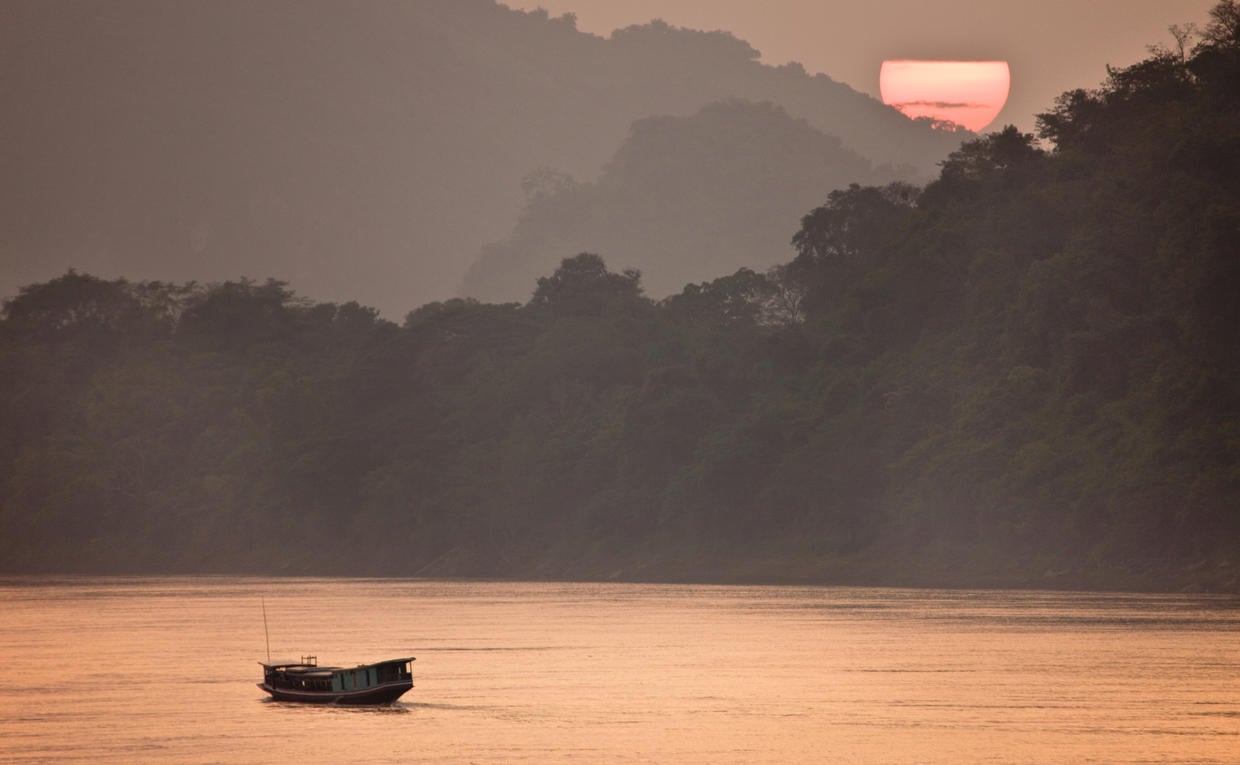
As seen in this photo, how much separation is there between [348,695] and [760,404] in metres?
64.1

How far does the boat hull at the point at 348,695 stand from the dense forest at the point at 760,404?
42417 mm

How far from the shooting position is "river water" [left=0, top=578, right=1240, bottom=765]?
119ft

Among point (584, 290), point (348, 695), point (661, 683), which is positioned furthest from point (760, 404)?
point (348, 695)

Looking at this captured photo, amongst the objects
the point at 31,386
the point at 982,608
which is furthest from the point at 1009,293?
the point at 31,386

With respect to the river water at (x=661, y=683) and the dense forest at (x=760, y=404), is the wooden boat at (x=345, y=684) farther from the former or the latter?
the dense forest at (x=760, y=404)

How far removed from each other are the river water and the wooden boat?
1.34 ft

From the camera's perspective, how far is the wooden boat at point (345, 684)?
41.8m

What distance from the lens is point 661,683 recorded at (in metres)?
47.1

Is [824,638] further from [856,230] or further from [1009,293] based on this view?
[856,230]

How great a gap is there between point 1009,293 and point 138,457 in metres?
65.8

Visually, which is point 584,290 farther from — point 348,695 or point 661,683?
point 348,695

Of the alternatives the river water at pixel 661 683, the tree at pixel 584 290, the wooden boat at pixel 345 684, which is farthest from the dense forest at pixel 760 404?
the wooden boat at pixel 345 684

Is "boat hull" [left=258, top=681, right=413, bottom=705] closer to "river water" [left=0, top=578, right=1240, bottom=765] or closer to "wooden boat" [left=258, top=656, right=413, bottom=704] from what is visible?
"wooden boat" [left=258, top=656, right=413, bottom=704]

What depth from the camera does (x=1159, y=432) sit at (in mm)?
76562
